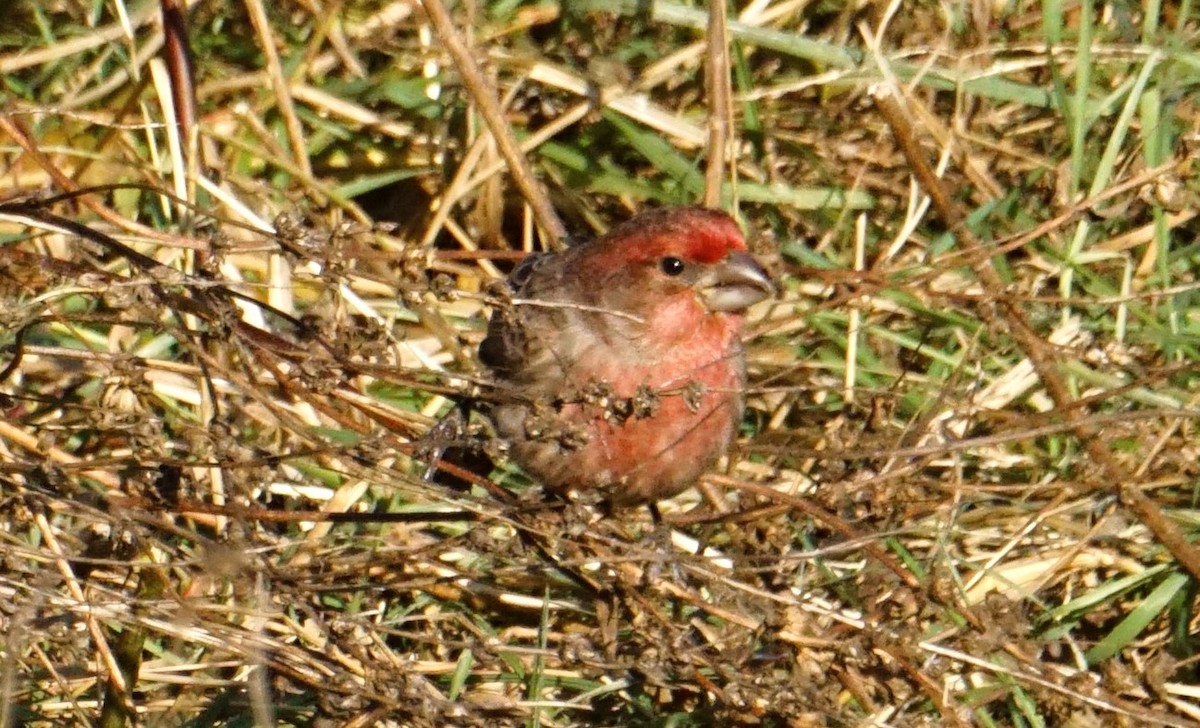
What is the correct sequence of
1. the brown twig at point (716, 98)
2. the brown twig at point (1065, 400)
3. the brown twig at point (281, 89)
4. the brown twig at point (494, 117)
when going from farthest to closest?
the brown twig at point (281, 89)
the brown twig at point (716, 98)
the brown twig at point (494, 117)
the brown twig at point (1065, 400)

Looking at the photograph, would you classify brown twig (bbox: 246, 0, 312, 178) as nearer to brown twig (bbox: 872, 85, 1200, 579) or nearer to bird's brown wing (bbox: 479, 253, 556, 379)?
bird's brown wing (bbox: 479, 253, 556, 379)

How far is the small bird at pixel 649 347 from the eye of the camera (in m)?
4.67

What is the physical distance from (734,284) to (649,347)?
9.8 inches

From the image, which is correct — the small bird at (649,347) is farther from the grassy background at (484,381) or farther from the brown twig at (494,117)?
the brown twig at (494,117)

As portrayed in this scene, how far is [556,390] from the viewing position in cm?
463

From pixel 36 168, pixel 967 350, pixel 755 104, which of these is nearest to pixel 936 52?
Answer: pixel 755 104

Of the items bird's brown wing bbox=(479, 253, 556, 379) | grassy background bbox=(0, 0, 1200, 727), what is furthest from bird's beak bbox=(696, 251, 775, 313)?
bird's brown wing bbox=(479, 253, 556, 379)

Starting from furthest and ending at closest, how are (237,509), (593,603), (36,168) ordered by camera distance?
(36,168) < (593,603) < (237,509)

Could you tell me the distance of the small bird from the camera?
467cm

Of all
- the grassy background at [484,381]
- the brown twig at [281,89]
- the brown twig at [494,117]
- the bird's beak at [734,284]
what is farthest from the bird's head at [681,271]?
the brown twig at [281,89]

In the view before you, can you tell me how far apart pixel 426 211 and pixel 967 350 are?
179 centimetres

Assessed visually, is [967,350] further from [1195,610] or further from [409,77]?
[409,77]

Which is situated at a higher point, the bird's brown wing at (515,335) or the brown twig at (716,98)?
the brown twig at (716,98)

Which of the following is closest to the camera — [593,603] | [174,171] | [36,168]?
[593,603]
